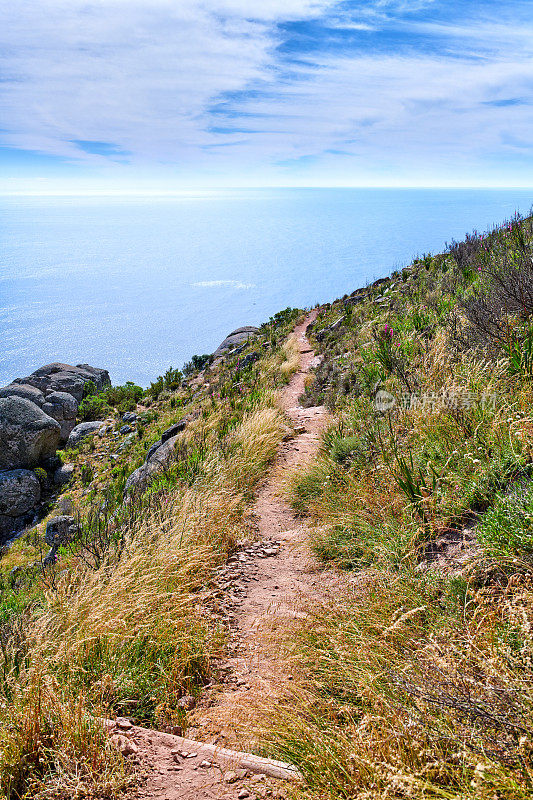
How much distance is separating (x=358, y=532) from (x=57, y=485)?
66.3 feet

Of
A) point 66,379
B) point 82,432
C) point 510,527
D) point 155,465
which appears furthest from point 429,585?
point 66,379

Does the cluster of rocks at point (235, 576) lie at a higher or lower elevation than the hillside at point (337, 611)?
lower

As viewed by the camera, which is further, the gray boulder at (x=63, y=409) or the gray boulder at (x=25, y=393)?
the gray boulder at (x=63, y=409)

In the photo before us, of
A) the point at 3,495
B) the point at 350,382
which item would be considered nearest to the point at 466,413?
the point at 350,382

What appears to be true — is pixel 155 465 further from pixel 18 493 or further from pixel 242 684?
pixel 18 493

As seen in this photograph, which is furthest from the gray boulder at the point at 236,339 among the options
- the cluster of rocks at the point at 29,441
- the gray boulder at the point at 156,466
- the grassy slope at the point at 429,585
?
the grassy slope at the point at 429,585

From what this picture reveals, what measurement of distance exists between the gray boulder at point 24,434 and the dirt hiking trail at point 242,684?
19.3 meters

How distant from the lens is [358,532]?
4113 mm

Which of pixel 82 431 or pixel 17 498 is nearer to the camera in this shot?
pixel 17 498

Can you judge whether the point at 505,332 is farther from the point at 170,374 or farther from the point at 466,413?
the point at 170,374

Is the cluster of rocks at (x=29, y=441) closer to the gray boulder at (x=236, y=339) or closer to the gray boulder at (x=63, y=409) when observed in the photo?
the gray boulder at (x=63, y=409)

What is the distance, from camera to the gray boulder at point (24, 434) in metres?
21.2

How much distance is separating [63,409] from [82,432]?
311 centimetres

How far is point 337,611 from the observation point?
312 cm
